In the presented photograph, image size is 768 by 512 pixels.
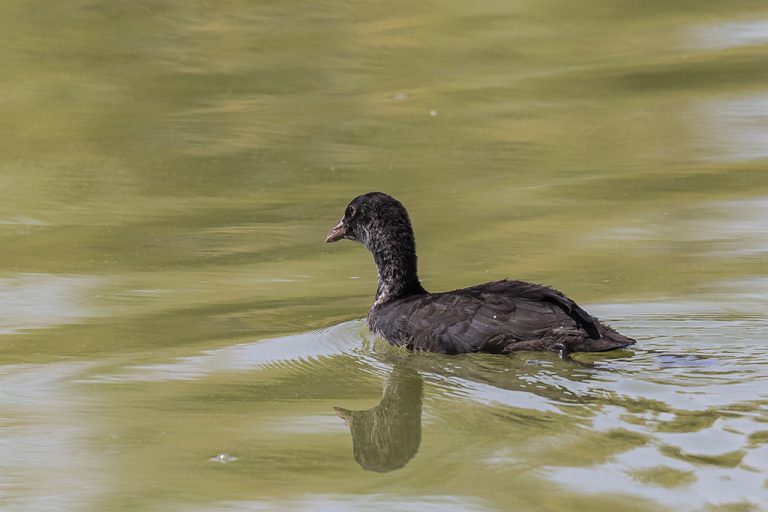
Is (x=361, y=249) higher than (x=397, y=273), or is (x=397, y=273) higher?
(x=397, y=273)

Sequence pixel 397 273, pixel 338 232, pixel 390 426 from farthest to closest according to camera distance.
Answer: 1. pixel 338 232
2. pixel 397 273
3. pixel 390 426

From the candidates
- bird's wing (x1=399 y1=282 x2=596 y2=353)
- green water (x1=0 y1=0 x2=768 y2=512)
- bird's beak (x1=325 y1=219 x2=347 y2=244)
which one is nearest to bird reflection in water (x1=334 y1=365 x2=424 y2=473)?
green water (x1=0 y1=0 x2=768 y2=512)

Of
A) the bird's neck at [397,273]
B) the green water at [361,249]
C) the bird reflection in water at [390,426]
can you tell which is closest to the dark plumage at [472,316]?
the bird's neck at [397,273]

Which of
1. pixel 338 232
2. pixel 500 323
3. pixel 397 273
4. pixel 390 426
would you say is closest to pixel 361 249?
pixel 338 232

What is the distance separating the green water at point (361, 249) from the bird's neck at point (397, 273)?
0.89 feet

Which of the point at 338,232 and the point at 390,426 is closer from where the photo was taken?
the point at 390,426

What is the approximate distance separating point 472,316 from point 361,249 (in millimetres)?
2913

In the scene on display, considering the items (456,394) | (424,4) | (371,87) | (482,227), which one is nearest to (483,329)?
(456,394)

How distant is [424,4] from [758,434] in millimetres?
10479

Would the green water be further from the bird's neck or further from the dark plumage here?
the bird's neck

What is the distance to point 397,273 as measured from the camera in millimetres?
9023

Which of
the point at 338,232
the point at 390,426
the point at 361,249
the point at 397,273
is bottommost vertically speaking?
the point at 390,426

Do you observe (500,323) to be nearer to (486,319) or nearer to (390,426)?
(486,319)

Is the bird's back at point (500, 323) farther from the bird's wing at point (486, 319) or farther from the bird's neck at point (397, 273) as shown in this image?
the bird's neck at point (397, 273)
